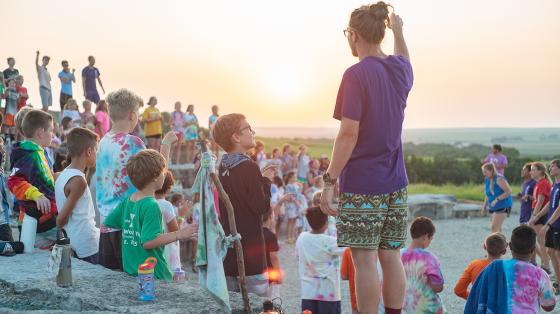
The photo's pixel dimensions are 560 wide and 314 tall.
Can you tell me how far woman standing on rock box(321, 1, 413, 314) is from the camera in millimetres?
3512

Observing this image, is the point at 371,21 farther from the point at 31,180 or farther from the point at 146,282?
the point at 31,180

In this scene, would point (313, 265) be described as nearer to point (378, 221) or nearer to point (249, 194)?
point (249, 194)

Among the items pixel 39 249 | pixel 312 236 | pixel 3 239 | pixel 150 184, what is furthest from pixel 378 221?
pixel 3 239

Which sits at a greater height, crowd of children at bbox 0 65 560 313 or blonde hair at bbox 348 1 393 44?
blonde hair at bbox 348 1 393 44

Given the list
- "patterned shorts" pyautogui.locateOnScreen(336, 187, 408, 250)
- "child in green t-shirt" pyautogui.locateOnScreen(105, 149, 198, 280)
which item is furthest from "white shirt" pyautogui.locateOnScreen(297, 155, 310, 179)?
"patterned shorts" pyautogui.locateOnScreen(336, 187, 408, 250)

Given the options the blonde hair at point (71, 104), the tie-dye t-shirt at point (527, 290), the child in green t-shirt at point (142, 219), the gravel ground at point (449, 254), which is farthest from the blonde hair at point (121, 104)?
the blonde hair at point (71, 104)

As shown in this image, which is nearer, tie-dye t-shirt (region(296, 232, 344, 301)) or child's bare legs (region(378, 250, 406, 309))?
child's bare legs (region(378, 250, 406, 309))

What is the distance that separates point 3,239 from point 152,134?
11164mm

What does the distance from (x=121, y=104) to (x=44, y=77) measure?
14.9 m

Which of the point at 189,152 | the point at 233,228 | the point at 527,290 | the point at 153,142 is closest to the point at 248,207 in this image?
the point at 233,228

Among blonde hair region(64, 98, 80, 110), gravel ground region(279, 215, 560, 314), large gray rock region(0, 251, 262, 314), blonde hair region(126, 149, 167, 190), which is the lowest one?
gravel ground region(279, 215, 560, 314)

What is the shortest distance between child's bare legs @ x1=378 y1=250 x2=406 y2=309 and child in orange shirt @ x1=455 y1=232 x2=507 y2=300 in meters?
1.79

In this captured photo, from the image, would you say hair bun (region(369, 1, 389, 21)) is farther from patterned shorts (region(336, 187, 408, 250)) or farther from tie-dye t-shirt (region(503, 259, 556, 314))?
tie-dye t-shirt (region(503, 259, 556, 314))

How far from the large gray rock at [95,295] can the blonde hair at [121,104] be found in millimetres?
1122
